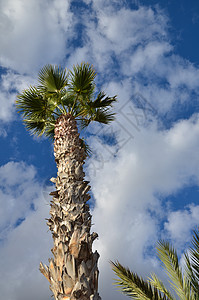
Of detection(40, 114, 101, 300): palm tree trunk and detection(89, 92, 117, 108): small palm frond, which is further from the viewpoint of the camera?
detection(89, 92, 117, 108): small palm frond

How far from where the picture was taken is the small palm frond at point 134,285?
488 cm

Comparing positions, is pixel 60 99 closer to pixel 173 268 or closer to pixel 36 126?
pixel 36 126

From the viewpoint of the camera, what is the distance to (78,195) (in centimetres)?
489

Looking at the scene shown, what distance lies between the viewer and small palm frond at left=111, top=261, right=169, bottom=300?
488 centimetres

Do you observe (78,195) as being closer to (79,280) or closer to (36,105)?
(79,280)

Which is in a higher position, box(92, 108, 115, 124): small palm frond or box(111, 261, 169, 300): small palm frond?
box(92, 108, 115, 124): small palm frond

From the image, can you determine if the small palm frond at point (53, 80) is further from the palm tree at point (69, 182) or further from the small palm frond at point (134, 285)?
the small palm frond at point (134, 285)

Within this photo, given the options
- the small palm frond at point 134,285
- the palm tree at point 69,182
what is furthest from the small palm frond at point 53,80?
the small palm frond at point 134,285

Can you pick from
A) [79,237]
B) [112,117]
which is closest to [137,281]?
[79,237]

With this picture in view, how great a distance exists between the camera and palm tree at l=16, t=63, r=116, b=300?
3723 mm

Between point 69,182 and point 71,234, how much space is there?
121cm

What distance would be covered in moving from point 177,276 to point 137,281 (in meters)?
1.04

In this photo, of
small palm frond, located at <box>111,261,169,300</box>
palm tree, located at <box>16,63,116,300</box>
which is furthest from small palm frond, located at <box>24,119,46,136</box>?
small palm frond, located at <box>111,261,169,300</box>

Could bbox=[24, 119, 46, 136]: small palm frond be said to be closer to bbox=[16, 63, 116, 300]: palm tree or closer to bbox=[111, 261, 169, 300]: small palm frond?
bbox=[16, 63, 116, 300]: palm tree
